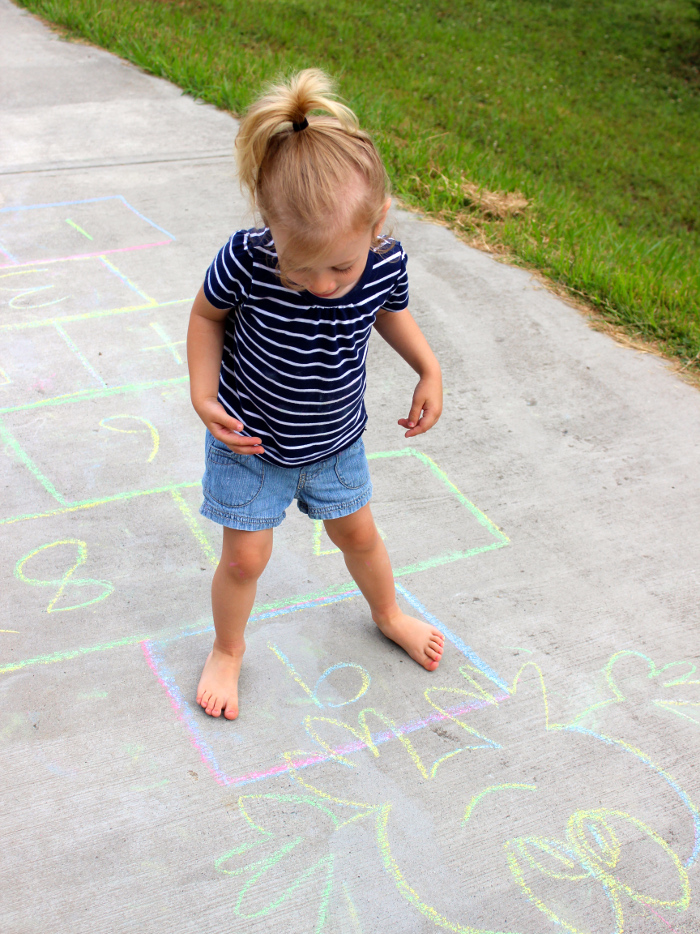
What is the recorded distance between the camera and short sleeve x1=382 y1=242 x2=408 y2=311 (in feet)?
5.37

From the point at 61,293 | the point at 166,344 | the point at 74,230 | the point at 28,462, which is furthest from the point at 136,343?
the point at 74,230

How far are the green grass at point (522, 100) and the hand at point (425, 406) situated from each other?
187cm

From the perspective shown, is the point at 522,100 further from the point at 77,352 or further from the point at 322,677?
the point at 322,677

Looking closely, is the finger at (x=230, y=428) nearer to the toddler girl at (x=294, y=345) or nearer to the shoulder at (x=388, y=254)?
the toddler girl at (x=294, y=345)

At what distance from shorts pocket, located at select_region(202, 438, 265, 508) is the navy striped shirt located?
0.04 metres

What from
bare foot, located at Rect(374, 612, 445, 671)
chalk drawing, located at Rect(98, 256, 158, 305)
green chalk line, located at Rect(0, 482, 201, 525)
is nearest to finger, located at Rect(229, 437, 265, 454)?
bare foot, located at Rect(374, 612, 445, 671)

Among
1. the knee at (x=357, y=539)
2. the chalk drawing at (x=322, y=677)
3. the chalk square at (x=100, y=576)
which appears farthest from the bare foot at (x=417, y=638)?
the chalk square at (x=100, y=576)

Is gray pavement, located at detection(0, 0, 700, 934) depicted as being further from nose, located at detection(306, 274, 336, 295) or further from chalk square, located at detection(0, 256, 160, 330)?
nose, located at detection(306, 274, 336, 295)

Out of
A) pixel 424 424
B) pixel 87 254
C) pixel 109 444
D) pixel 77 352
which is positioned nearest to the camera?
pixel 424 424

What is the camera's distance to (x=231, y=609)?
1794 mm

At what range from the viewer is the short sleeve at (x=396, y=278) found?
1638 mm

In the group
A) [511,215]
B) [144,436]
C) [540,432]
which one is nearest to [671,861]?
[540,432]

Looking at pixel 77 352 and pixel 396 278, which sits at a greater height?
pixel 396 278

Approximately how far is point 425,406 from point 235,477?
43 cm
